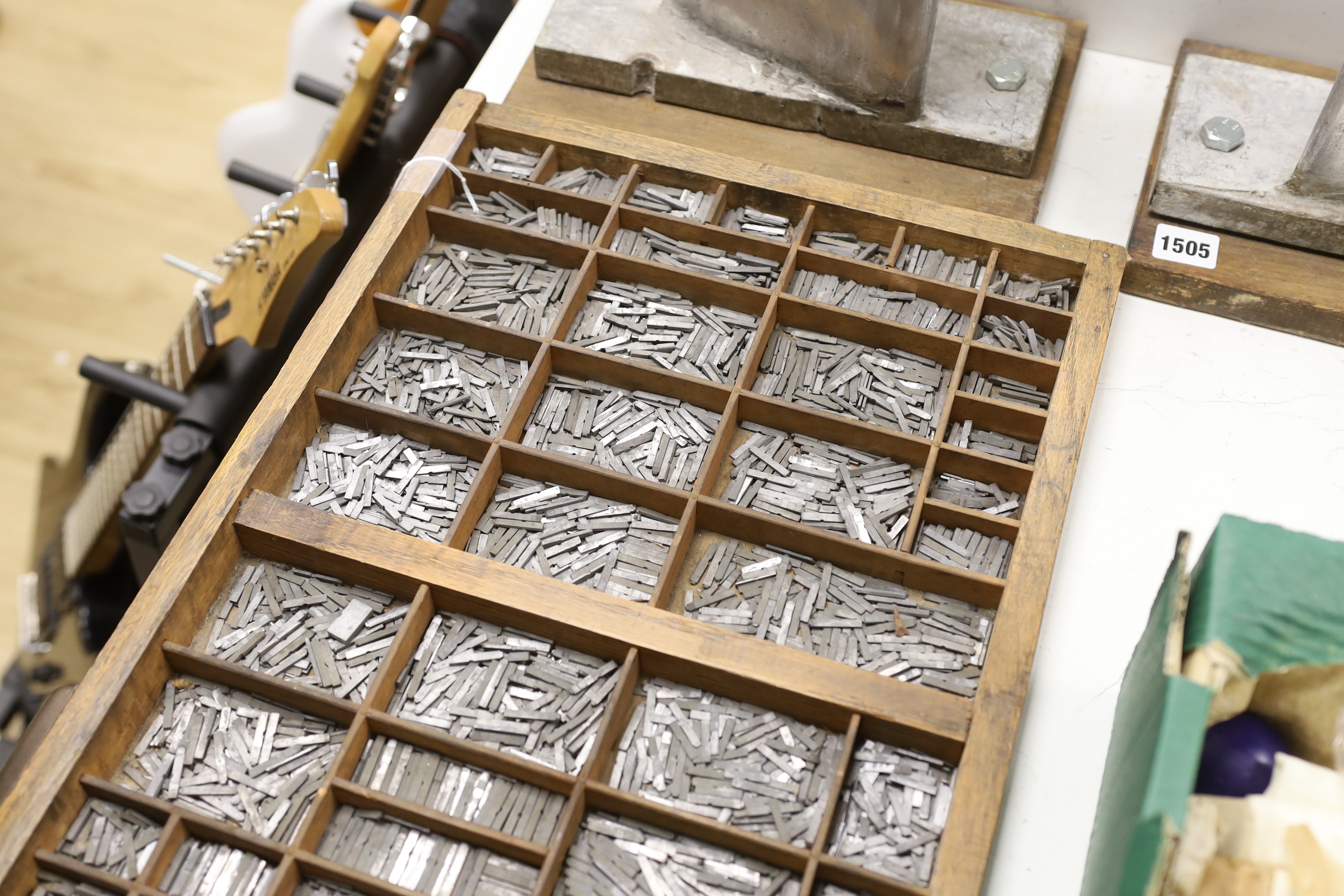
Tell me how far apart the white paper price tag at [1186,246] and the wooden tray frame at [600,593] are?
22 centimetres

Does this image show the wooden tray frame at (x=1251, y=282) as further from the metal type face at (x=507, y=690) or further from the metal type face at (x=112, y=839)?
the metal type face at (x=112, y=839)

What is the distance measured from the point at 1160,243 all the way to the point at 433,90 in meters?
1.66

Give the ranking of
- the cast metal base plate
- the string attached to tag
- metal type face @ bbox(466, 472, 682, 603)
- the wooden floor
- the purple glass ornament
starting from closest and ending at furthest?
1. the purple glass ornament
2. metal type face @ bbox(466, 472, 682, 603)
3. the string attached to tag
4. the cast metal base plate
5. the wooden floor

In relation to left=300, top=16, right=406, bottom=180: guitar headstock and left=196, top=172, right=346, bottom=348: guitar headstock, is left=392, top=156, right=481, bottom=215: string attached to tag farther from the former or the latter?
left=300, top=16, right=406, bottom=180: guitar headstock

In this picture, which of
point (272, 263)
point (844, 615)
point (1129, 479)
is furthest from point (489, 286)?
point (1129, 479)

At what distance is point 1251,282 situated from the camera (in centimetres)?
218

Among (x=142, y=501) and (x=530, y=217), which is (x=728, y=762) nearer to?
(x=530, y=217)

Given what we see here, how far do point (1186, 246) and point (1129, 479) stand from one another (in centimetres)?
52

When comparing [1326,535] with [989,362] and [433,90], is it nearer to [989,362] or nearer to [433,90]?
[989,362]

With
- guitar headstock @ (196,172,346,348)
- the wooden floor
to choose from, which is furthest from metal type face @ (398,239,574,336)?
the wooden floor

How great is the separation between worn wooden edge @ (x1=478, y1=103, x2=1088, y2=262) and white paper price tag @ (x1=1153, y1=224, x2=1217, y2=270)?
0.20m

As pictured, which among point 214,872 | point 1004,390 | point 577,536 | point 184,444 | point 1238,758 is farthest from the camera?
point 184,444

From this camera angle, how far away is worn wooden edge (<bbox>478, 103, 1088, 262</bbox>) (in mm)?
2102

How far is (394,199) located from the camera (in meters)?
2.16
